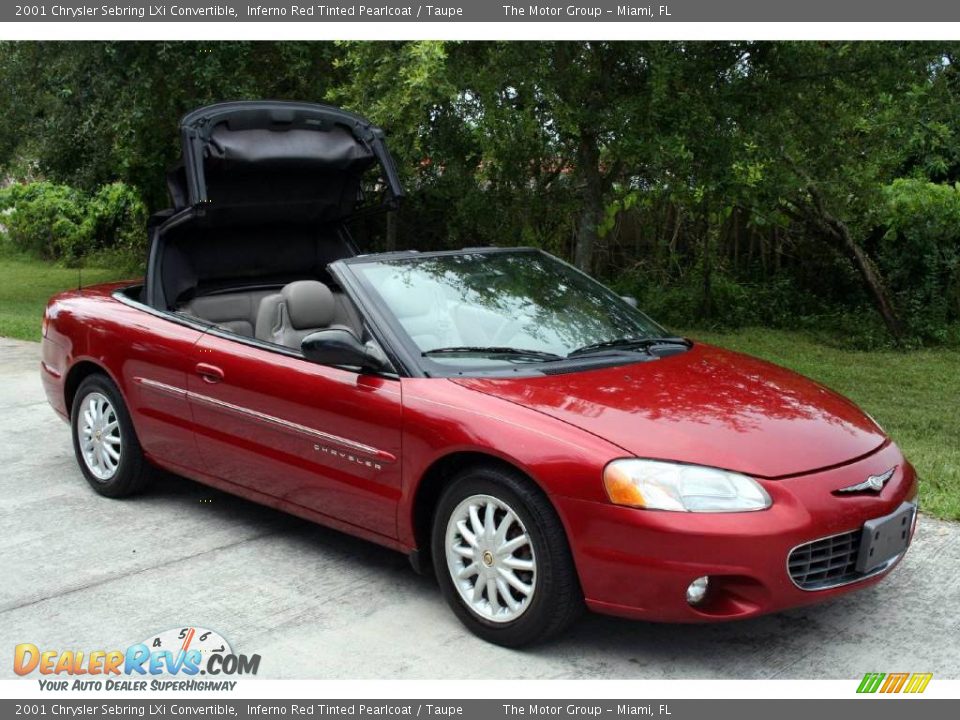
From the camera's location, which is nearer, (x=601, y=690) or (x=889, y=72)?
(x=601, y=690)

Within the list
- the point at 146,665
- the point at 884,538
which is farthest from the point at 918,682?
the point at 146,665

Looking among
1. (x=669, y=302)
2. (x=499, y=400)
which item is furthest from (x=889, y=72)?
(x=499, y=400)

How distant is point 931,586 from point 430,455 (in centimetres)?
225

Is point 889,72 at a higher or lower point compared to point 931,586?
higher

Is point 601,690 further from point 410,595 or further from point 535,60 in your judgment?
point 535,60

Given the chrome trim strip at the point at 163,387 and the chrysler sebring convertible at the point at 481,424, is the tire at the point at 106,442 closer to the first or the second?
the chrysler sebring convertible at the point at 481,424

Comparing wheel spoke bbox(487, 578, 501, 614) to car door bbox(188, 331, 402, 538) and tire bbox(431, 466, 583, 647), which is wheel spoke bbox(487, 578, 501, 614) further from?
car door bbox(188, 331, 402, 538)

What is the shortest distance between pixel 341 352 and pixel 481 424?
2.54 ft

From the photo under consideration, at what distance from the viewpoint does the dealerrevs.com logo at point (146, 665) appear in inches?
161

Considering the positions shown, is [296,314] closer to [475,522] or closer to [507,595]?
[475,522]

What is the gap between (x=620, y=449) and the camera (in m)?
4.04

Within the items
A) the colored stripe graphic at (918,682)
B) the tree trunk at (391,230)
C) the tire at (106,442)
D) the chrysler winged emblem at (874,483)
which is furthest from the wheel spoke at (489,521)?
the tree trunk at (391,230)

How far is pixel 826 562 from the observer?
409 cm

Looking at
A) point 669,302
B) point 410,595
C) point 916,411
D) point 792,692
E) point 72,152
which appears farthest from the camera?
point 72,152
